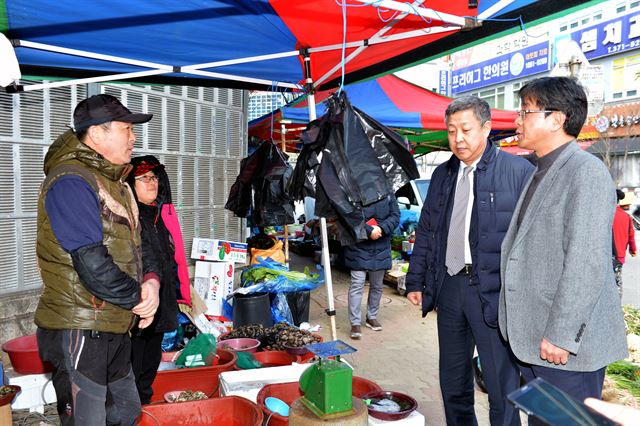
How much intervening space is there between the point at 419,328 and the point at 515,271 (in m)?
3.99

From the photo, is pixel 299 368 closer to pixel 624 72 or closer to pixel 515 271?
pixel 515 271

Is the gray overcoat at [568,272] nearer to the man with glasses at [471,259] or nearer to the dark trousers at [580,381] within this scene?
the dark trousers at [580,381]

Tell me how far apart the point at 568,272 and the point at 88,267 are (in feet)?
6.55

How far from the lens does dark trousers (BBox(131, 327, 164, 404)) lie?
3104mm

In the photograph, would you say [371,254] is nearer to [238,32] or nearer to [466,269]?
[466,269]

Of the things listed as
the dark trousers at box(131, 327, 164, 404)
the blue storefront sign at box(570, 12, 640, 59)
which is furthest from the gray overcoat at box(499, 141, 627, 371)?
the blue storefront sign at box(570, 12, 640, 59)

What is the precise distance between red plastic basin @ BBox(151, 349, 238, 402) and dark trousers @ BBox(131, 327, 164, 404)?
0.42ft

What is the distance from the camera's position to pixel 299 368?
310cm

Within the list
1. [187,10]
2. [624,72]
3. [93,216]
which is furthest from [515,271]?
[624,72]

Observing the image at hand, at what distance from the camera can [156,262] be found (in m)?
3.05

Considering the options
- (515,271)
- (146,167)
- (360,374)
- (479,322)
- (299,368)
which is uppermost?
(146,167)

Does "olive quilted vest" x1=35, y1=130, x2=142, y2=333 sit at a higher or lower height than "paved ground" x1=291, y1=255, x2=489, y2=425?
higher

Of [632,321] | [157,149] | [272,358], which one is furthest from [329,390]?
[632,321]

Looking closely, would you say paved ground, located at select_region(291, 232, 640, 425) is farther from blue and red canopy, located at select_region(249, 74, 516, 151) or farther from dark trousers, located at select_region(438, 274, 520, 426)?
blue and red canopy, located at select_region(249, 74, 516, 151)
